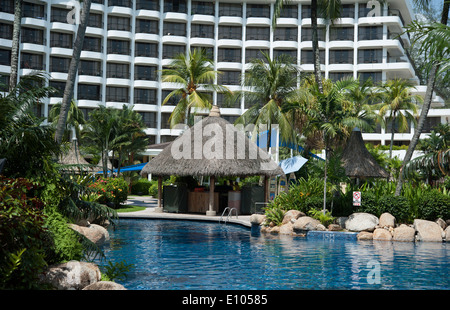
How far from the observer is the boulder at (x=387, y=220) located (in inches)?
704

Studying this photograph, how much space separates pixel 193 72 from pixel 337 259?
2137 cm

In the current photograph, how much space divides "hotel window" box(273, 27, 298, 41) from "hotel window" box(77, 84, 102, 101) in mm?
20617

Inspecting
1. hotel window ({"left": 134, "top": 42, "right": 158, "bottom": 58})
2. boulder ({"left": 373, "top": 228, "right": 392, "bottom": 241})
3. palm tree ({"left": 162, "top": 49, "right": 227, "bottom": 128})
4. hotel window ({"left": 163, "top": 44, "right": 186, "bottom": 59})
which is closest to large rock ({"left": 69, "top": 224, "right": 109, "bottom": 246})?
boulder ({"left": 373, "top": 228, "right": 392, "bottom": 241})

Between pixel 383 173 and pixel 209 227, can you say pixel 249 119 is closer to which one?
pixel 383 173

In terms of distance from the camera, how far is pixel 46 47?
5497 cm

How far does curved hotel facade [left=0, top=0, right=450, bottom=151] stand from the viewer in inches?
2213

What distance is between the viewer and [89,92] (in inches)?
2270

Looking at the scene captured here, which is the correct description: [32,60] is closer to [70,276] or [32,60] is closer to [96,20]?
[96,20]

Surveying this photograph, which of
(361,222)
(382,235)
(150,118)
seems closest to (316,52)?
(361,222)

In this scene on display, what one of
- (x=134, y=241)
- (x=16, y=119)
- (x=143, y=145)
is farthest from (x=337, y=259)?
(x=143, y=145)

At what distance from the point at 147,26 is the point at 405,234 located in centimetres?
4819

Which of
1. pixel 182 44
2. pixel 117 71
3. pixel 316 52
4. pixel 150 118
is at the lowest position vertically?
pixel 316 52

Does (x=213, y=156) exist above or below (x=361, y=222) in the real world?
above

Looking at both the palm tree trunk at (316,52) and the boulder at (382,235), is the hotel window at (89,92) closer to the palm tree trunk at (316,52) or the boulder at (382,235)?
the palm tree trunk at (316,52)
